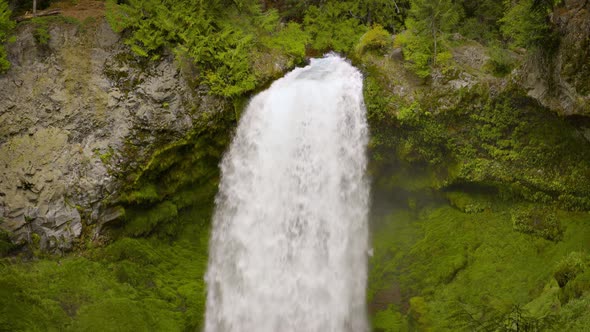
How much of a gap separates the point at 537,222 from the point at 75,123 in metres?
12.6

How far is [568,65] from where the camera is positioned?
359 inches

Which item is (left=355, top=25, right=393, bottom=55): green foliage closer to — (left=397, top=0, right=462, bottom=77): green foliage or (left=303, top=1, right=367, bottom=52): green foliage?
(left=397, top=0, right=462, bottom=77): green foliage

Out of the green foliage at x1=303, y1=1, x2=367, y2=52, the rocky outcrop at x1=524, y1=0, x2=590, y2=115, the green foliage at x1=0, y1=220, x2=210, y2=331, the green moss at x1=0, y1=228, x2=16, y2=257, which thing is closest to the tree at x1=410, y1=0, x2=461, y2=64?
the rocky outcrop at x1=524, y1=0, x2=590, y2=115

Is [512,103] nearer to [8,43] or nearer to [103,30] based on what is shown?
[103,30]

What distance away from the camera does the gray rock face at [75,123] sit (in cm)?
1088

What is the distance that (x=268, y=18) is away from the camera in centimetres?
1463

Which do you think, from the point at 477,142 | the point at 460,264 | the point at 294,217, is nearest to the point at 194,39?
the point at 294,217

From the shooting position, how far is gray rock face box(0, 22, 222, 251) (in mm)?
10875

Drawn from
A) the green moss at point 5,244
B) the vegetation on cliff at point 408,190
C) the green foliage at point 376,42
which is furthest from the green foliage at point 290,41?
the green moss at point 5,244

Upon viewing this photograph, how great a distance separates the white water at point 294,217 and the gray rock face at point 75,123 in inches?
80.5

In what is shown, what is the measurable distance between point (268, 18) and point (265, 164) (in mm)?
5695

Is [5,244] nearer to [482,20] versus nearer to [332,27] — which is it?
[332,27]

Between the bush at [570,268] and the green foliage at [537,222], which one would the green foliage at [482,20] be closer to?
the green foliage at [537,222]

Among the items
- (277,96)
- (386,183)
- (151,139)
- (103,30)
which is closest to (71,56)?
(103,30)
